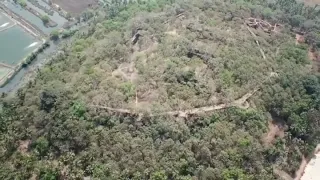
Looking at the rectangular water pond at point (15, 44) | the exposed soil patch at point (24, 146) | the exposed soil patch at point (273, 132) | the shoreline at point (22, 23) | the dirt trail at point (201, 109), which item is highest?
the shoreline at point (22, 23)

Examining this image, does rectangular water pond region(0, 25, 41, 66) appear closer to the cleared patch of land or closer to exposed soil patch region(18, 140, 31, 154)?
the cleared patch of land

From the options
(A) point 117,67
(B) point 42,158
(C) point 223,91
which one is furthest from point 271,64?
(B) point 42,158

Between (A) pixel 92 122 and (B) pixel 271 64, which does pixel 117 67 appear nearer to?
(A) pixel 92 122

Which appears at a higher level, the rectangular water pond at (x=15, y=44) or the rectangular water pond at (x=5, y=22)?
the rectangular water pond at (x=5, y=22)

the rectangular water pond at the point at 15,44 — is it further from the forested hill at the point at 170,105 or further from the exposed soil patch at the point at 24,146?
the exposed soil patch at the point at 24,146

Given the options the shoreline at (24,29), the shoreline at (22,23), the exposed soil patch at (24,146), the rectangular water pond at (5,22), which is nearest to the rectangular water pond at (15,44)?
the shoreline at (24,29)

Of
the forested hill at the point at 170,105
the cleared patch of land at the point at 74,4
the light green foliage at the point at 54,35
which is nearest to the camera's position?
the forested hill at the point at 170,105
